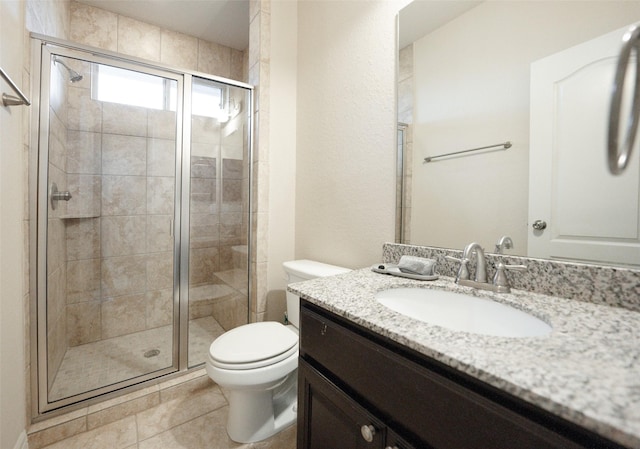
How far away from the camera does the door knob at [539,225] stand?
854mm

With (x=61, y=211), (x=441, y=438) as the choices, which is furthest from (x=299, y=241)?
(x=441, y=438)

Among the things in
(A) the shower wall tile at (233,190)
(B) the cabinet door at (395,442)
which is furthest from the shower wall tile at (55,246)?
(B) the cabinet door at (395,442)

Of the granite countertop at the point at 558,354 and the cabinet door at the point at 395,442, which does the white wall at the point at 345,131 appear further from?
the cabinet door at the point at 395,442

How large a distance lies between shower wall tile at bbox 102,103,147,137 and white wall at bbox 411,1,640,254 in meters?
1.81

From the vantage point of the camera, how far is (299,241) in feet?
6.38

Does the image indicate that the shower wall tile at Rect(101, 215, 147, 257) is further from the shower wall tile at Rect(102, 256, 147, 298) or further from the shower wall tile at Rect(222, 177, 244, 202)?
the shower wall tile at Rect(222, 177, 244, 202)

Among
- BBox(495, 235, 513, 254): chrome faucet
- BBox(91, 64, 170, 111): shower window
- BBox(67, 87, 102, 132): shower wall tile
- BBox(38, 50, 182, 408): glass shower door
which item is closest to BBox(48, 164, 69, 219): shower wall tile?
BBox(38, 50, 182, 408): glass shower door

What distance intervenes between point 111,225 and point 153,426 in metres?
1.31

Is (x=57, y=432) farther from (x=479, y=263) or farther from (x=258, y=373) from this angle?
(x=479, y=263)

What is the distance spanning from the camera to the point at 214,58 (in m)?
2.63

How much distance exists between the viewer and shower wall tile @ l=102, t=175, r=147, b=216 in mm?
1846

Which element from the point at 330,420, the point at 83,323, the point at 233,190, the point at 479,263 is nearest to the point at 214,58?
the point at 233,190

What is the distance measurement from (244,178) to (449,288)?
154cm

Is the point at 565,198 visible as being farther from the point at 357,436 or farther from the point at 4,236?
the point at 4,236
